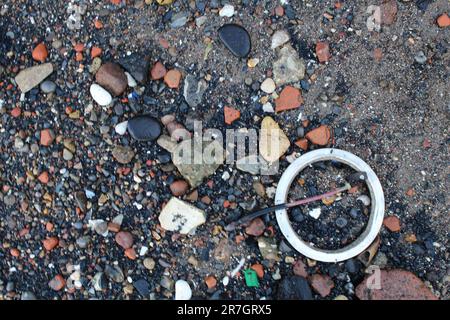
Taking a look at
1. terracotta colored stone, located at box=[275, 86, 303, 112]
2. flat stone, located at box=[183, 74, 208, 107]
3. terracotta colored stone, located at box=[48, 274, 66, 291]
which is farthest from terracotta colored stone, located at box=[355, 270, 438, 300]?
terracotta colored stone, located at box=[48, 274, 66, 291]

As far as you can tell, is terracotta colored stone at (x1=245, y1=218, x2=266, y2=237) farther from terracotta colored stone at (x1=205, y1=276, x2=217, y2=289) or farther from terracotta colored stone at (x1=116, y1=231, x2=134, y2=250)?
terracotta colored stone at (x1=116, y1=231, x2=134, y2=250)

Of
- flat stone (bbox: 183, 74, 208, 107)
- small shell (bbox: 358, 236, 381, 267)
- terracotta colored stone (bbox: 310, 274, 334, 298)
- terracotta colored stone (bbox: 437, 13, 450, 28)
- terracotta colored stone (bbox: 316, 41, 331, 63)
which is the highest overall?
terracotta colored stone (bbox: 437, 13, 450, 28)

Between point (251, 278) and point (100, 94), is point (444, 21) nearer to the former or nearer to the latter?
point (251, 278)

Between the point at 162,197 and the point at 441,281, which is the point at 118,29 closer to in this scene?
the point at 162,197

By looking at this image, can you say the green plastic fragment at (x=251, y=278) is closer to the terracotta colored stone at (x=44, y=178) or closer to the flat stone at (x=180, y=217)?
the flat stone at (x=180, y=217)

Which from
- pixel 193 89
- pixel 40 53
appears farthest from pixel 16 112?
pixel 193 89
